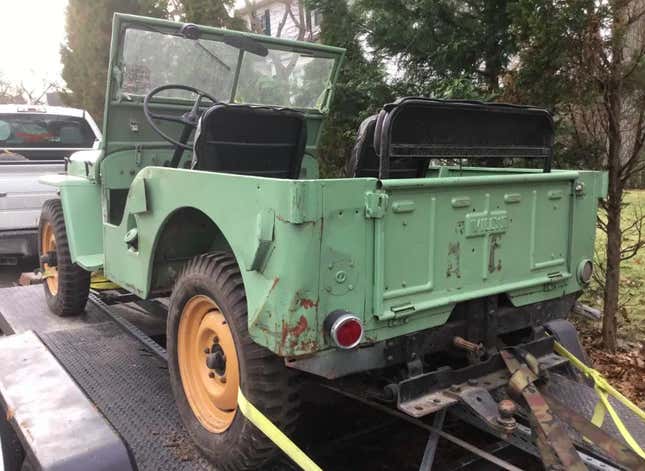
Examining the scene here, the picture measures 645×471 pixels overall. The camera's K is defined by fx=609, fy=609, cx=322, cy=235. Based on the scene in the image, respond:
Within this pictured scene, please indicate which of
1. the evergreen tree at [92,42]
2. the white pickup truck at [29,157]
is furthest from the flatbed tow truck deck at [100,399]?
the evergreen tree at [92,42]

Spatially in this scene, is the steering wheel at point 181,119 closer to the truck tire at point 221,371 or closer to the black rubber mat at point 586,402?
the truck tire at point 221,371

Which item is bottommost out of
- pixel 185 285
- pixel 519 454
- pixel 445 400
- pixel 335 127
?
pixel 519 454

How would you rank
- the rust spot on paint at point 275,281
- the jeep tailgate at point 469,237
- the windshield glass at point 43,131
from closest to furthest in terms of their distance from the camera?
the rust spot on paint at point 275,281 < the jeep tailgate at point 469,237 < the windshield glass at point 43,131

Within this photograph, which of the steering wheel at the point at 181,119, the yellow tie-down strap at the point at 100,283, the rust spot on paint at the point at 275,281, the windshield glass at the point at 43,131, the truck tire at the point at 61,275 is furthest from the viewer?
the windshield glass at the point at 43,131

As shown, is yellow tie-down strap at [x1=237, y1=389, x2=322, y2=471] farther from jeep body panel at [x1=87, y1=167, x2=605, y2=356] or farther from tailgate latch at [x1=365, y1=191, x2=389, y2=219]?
tailgate latch at [x1=365, y1=191, x2=389, y2=219]

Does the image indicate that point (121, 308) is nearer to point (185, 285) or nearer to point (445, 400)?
point (185, 285)

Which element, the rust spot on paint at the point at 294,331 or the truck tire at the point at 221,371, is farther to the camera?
the truck tire at the point at 221,371

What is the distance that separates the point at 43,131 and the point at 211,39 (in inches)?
177

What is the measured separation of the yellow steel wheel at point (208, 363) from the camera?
2.61 m

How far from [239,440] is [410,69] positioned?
4.34 metres

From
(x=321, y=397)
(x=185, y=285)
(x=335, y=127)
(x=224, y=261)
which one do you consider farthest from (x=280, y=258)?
(x=335, y=127)

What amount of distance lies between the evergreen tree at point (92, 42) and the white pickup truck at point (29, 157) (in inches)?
295

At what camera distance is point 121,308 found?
4.76 m

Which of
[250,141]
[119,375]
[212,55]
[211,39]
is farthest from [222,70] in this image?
[119,375]
